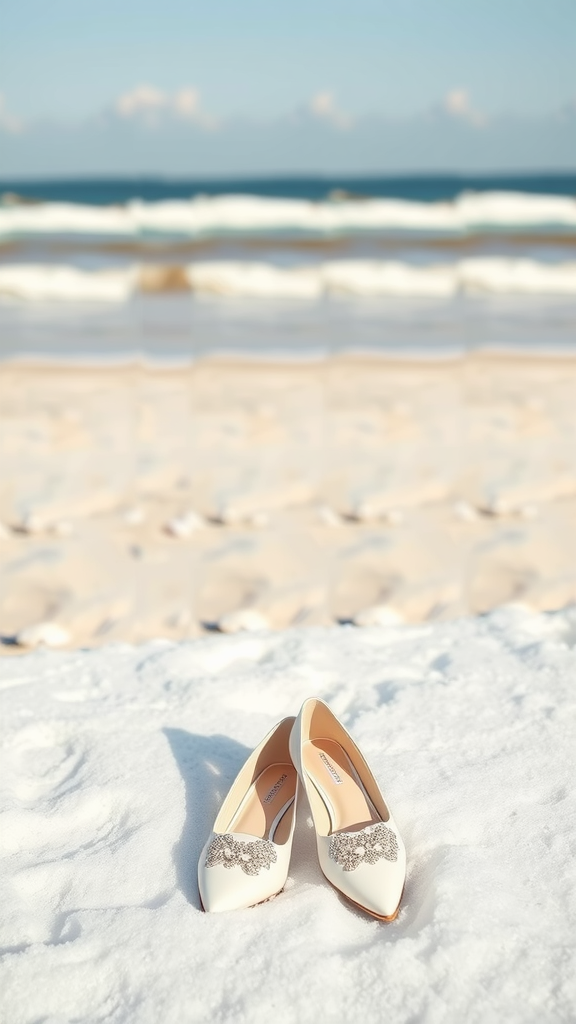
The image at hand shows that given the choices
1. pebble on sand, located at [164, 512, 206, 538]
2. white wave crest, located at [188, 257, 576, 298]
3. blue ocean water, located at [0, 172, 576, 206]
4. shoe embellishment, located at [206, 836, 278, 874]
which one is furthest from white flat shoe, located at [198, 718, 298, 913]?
blue ocean water, located at [0, 172, 576, 206]

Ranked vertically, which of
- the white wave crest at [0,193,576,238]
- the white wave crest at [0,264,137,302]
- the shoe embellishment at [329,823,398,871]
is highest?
the shoe embellishment at [329,823,398,871]

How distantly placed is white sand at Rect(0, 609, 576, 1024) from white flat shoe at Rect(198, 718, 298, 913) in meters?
0.03

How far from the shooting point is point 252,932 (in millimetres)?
1012

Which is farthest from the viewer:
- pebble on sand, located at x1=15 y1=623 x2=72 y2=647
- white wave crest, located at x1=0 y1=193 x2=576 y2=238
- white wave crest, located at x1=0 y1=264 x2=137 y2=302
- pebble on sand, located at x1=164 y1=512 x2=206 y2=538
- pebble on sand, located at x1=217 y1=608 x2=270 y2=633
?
white wave crest, located at x1=0 y1=193 x2=576 y2=238

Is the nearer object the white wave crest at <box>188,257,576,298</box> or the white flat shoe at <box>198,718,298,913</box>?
the white flat shoe at <box>198,718,298,913</box>

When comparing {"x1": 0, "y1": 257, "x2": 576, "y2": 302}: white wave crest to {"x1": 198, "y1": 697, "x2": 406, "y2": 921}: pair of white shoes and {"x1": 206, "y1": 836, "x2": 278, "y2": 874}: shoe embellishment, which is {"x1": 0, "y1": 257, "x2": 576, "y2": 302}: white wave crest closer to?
{"x1": 198, "y1": 697, "x2": 406, "y2": 921}: pair of white shoes

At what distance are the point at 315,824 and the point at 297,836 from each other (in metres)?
0.08

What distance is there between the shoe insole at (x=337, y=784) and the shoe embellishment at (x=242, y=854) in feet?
0.49

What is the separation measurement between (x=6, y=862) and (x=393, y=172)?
1288cm

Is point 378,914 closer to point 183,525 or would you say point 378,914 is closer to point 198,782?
point 198,782

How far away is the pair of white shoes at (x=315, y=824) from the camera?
3.47 feet

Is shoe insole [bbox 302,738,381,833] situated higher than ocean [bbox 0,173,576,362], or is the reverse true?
shoe insole [bbox 302,738,381,833]

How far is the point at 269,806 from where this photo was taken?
1.28 m

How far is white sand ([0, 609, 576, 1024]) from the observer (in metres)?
0.93
